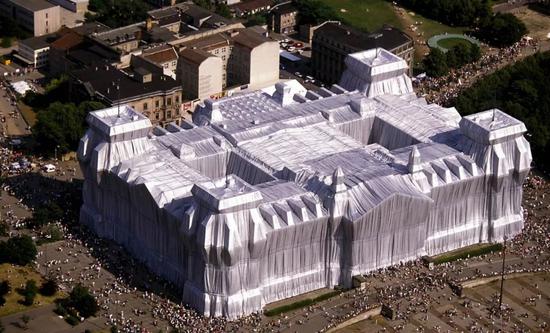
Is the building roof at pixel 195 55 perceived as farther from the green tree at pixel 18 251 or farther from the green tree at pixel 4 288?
the green tree at pixel 4 288

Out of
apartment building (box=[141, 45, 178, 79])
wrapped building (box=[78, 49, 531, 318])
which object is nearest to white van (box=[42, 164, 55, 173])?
wrapped building (box=[78, 49, 531, 318])

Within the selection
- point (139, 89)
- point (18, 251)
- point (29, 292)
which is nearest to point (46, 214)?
point (18, 251)

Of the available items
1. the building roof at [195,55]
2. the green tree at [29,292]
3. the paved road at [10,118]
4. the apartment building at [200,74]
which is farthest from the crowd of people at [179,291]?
the building roof at [195,55]

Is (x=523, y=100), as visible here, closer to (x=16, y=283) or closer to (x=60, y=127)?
(x=60, y=127)

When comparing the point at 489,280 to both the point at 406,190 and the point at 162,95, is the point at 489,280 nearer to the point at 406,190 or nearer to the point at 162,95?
the point at 406,190

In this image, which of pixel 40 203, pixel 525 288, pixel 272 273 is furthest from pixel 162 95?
pixel 525 288

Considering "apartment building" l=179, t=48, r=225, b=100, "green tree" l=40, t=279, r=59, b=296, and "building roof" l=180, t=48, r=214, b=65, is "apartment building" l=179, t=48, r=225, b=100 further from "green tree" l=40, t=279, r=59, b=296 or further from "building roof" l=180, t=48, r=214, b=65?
"green tree" l=40, t=279, r=59, b=296
